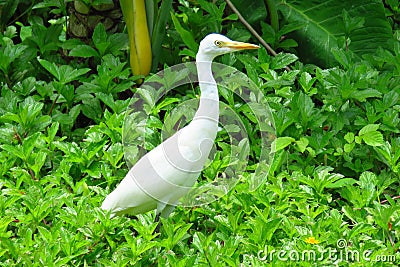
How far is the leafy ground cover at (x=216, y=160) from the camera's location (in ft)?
9.92

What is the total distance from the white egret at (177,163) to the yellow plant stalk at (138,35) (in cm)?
102

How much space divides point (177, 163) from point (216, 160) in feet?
1.81

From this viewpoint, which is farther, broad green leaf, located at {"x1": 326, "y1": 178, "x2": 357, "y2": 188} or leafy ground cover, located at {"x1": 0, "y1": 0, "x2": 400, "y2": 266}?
broad green leaf, located at {"x1": 326, "y1": 178, "x2": 357, "y2": 188}

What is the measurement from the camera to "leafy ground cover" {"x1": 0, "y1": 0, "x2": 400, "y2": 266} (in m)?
3.02

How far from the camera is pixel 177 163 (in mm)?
3031

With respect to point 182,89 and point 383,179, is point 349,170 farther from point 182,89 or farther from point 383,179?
point 182,89

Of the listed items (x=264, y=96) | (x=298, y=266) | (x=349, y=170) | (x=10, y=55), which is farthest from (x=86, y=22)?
(x=298, y=266)

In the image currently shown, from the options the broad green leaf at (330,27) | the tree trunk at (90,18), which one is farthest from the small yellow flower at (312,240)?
the tree trunk at (90,18)

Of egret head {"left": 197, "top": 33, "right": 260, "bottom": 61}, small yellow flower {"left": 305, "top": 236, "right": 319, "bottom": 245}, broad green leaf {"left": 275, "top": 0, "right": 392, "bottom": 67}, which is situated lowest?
broad green leaf {"left": 275, "top": 0, "right": 392, "bottom": 67}

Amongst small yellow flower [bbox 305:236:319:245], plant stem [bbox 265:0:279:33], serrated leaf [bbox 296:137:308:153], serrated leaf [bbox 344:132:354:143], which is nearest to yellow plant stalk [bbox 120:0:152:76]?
plant stem [bbox 265:0:279:33]

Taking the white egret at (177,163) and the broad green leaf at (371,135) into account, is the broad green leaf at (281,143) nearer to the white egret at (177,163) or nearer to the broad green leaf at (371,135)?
the broad green leaf at (371,135)

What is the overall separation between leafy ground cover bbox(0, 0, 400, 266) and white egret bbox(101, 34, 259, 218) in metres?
0.08

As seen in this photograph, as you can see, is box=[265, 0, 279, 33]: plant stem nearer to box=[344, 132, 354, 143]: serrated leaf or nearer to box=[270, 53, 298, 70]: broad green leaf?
box=[270, 53, 298, 70]: broad green leaf

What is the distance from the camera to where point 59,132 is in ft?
13.3
